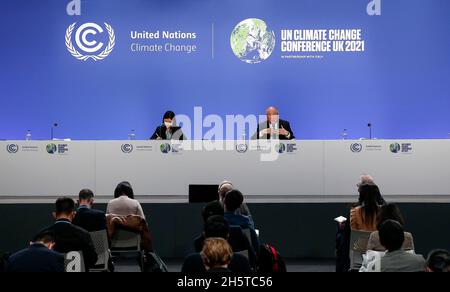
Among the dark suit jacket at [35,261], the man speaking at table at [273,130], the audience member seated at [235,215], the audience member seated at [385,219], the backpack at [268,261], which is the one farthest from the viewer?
the man speaking at table at [273,130]

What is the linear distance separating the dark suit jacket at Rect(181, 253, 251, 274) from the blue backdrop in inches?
278

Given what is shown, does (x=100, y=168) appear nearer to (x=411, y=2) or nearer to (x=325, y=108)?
(x=325, y=108)

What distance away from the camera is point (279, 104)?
11.0m

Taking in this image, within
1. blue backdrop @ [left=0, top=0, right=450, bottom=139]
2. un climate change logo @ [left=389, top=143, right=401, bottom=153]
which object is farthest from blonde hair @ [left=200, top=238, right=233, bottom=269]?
blue backdrop @ [left=0, top=0, right=450, bottom=139]

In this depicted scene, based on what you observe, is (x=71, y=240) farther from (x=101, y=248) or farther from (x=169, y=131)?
(x=169, y=131)

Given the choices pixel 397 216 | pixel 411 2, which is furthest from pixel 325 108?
pixel 397 216

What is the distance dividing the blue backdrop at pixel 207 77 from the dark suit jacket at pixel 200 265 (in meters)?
7.06

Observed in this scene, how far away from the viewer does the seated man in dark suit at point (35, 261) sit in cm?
402

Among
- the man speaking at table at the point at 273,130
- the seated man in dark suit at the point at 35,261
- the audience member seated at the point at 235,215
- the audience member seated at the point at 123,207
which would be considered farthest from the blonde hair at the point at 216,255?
the man speaking at table at the point at 273,130

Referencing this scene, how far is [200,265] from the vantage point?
152 inches

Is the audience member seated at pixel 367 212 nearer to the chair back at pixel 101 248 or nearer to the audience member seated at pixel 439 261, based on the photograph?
the chair back at pixel 101 248

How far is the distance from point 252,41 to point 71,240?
6.39 m

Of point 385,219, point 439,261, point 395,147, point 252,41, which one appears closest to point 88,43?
point 252,41
